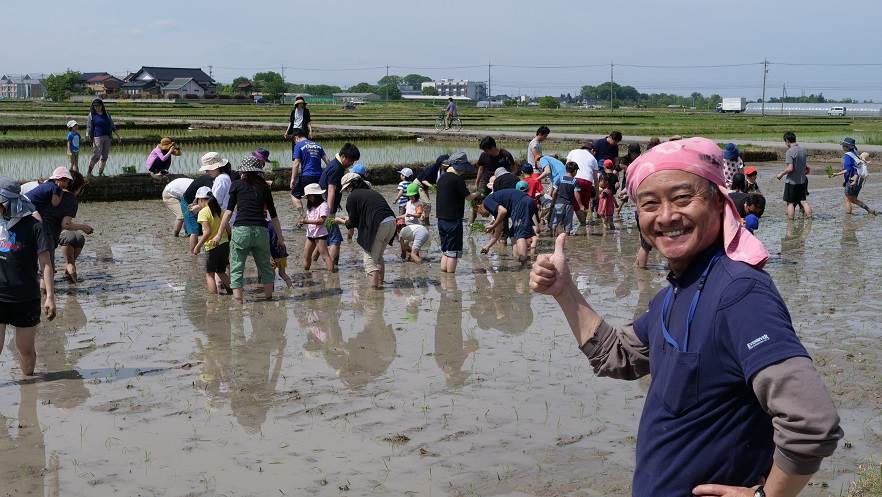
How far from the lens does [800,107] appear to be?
449ft

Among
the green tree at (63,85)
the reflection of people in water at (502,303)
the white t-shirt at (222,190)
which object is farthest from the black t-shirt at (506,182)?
the green tree at (63,85)

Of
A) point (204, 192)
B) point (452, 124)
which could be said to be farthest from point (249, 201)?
point (452, 124)

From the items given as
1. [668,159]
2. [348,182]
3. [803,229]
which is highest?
[668,159]

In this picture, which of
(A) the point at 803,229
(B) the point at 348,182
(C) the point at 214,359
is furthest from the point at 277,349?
(A) the point at 803,229

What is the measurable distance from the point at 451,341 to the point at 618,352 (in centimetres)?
595

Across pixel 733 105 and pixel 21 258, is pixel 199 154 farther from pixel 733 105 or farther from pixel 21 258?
pixel 733 105

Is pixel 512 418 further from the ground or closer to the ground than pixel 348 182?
closer to the ground

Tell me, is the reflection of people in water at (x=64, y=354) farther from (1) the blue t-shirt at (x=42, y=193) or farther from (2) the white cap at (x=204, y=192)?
(2) the white cap at (x=204, y=192)

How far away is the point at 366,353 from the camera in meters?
8.66

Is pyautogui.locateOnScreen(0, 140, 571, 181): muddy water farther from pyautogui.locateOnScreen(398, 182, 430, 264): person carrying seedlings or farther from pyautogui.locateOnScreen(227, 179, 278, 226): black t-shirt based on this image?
pyautogui.locateOnScreen(227, 179, 278, 226): black t-shirt

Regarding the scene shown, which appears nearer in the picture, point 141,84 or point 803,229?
point 803,229

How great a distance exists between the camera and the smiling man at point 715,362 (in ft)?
7.80

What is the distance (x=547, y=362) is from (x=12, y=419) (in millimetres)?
4203

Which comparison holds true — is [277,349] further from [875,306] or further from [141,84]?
[141,84]
